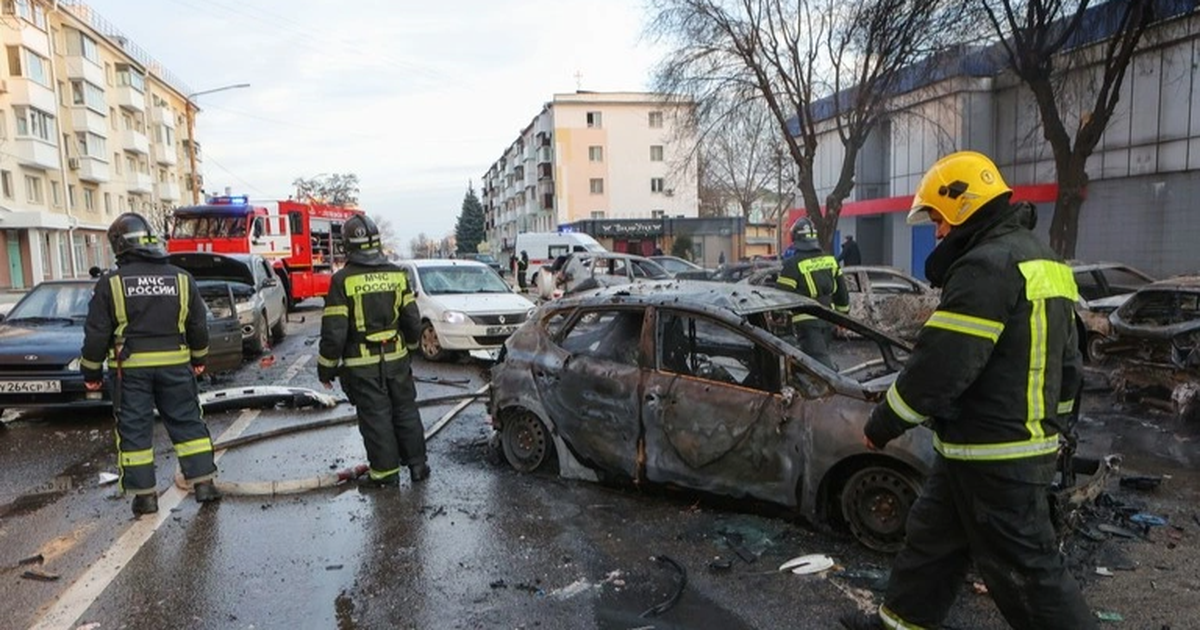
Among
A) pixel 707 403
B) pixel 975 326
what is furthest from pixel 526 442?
pixel 975 326

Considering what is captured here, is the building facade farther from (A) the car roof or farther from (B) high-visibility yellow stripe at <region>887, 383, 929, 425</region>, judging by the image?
(B) high-visibility yellow stripe at <region>887, 383, 929, 425</region>

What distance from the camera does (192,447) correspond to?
5.25 metres

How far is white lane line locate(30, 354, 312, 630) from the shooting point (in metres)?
3.67

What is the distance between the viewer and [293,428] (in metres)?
7.29

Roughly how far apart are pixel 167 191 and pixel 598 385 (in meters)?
65.3

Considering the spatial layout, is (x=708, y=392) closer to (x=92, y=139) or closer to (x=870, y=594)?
(x=870, y=594)

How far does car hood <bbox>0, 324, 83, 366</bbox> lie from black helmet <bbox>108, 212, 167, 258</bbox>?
102 inches

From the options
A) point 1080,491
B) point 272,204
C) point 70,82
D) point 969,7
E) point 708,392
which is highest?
point 70,82

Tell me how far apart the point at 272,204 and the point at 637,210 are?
43.4 m

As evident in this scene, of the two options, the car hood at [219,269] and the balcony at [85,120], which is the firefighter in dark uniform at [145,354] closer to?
the car hood at [219,269]

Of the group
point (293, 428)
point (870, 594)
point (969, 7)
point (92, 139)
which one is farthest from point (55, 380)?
point (92, 139)

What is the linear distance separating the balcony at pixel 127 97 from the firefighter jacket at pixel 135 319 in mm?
56339

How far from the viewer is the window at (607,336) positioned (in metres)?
5.25

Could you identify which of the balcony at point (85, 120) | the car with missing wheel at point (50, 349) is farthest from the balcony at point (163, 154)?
the car with missing wheel at point (50, 349)
